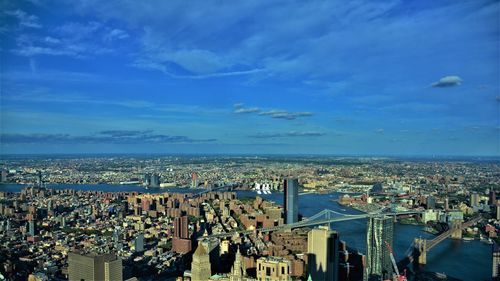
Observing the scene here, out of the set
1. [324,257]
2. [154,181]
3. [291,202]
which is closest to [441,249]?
[324,257]

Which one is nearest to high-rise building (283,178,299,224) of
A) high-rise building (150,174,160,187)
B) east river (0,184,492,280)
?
east river (0,184,492,280)

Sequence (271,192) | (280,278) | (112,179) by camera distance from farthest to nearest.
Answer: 1. (112,179)
2. (271,192)
3. (280,278)

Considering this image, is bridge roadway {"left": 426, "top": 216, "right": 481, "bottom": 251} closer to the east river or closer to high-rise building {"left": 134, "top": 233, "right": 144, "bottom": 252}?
the east river

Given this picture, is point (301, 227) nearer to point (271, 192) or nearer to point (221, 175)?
point (271, 192)

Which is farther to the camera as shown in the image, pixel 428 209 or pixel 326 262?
pixel 428 209

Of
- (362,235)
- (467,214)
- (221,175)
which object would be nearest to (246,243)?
(362,235)

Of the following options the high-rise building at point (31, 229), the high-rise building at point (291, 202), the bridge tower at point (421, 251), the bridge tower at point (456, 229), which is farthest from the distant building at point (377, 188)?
the high-rise building at point (31, 229)

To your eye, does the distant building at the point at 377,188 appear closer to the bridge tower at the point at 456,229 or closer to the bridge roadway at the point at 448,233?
the bridge tower at the point at 456,229
